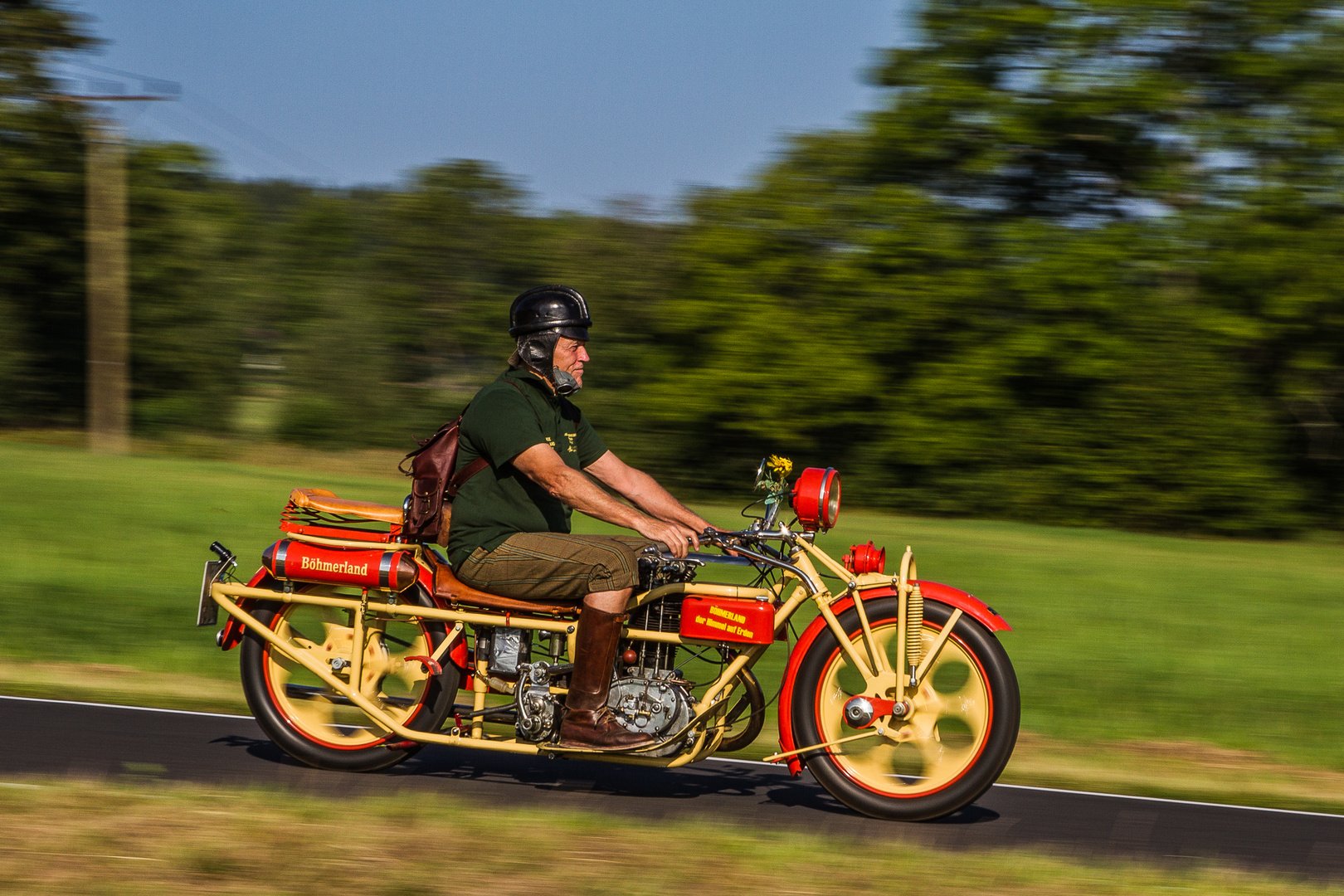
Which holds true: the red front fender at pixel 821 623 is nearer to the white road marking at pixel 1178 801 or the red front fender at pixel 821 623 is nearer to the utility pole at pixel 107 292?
the white road marking at pixel 1178 801

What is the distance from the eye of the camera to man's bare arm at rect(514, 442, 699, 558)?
5.40m

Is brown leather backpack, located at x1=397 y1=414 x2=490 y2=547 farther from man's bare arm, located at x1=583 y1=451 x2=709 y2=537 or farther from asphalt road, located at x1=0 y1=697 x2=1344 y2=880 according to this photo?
asphalt road, located at x1=0 y1=697 x2=1344 y2=880

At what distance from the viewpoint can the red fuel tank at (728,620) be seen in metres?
5.62

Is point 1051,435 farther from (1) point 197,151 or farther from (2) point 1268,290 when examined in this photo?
(1) point 197,151

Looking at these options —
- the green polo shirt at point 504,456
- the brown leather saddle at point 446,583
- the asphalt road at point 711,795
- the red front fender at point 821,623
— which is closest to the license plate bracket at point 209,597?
the brown leather saddle at point 446,583

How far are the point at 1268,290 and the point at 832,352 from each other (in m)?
5.79

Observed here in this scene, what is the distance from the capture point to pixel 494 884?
173 inches

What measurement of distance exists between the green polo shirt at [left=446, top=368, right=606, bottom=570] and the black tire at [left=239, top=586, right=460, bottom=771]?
18.2 inches

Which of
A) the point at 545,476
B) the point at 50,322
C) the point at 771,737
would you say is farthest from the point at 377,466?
the point at 545,476

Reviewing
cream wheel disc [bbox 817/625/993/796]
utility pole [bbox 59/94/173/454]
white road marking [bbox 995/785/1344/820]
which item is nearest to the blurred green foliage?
utility pole [bbox 59/94/173/454]

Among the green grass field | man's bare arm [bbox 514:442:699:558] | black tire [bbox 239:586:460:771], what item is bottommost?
the green grass field

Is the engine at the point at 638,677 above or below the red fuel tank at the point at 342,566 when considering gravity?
below

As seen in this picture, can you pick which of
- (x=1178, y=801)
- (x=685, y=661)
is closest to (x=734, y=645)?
(x=685, y=661)

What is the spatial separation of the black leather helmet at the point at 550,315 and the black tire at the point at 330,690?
1212 millimetres
